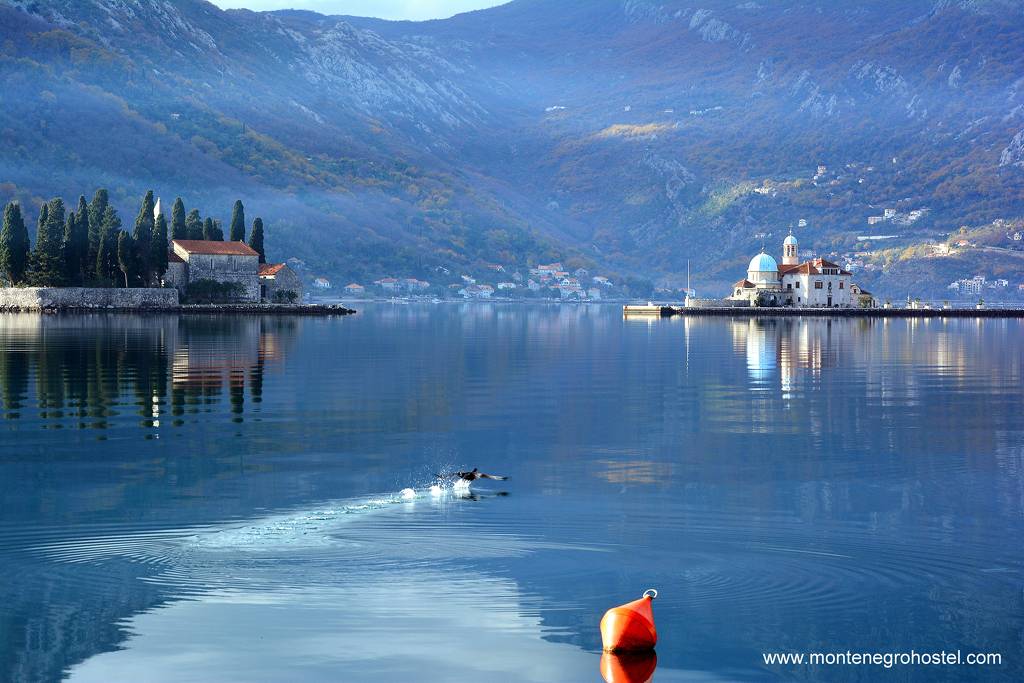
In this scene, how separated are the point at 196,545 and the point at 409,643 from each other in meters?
6.41

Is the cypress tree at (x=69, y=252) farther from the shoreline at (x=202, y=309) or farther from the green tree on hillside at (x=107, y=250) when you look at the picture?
the shoreline at (x=202, y=309)

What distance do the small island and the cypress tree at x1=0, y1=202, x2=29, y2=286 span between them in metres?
0.10

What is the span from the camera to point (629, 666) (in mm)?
16672

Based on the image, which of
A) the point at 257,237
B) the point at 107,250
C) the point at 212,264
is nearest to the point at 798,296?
the point at 257,237

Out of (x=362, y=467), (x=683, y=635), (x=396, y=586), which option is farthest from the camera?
(x=362, y=467)

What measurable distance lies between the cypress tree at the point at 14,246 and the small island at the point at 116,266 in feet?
0.33

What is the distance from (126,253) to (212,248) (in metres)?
14.2

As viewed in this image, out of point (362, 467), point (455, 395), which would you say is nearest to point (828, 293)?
point (455, 395)

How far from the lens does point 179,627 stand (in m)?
17.8

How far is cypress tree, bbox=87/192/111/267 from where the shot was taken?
13712 centimetres

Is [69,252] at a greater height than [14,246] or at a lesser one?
lesser

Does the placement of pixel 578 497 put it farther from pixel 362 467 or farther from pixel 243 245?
pixel 243 245

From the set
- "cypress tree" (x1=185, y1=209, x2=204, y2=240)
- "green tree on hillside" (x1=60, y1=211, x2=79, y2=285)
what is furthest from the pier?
"green tree on hillside" (x1=60, y1=211, x2=79, y2=285)

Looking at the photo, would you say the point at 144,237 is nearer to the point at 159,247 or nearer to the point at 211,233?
the point at 159,247
